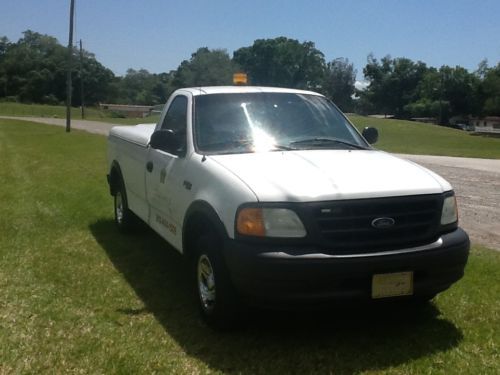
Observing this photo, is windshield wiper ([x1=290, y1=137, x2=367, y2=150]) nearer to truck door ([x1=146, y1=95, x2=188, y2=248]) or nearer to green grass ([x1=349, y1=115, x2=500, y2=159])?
truck door ([x1=146, y1=95, x2=188, y2=248])

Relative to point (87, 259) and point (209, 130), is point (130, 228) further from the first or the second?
point (209, 130)

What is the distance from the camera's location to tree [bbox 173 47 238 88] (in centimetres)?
10661

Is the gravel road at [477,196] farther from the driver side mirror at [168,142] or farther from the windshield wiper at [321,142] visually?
the driver side mirror at [168,142]

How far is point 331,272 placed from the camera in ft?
12.2

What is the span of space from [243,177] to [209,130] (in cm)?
115

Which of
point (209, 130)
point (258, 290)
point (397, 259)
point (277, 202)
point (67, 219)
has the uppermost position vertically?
point (209, 130)

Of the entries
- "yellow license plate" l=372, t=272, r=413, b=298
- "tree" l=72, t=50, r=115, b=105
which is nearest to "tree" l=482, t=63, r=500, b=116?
"tree" l=72, t=50, r=115, b=105

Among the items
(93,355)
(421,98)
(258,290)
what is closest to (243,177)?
(258,290)

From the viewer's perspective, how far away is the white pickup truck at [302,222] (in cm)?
377

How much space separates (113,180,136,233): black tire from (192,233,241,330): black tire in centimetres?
296

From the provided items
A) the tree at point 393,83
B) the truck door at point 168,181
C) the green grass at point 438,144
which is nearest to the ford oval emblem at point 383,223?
the truck door at point 168,181

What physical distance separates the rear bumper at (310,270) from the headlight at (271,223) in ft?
0.32

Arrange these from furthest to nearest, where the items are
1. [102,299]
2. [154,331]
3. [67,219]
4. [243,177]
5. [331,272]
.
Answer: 1. [67,219]
2. [102,299]
3. [154,331]
4. [243,177]
5. [331,272]

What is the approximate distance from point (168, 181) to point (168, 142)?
0.37 metres
